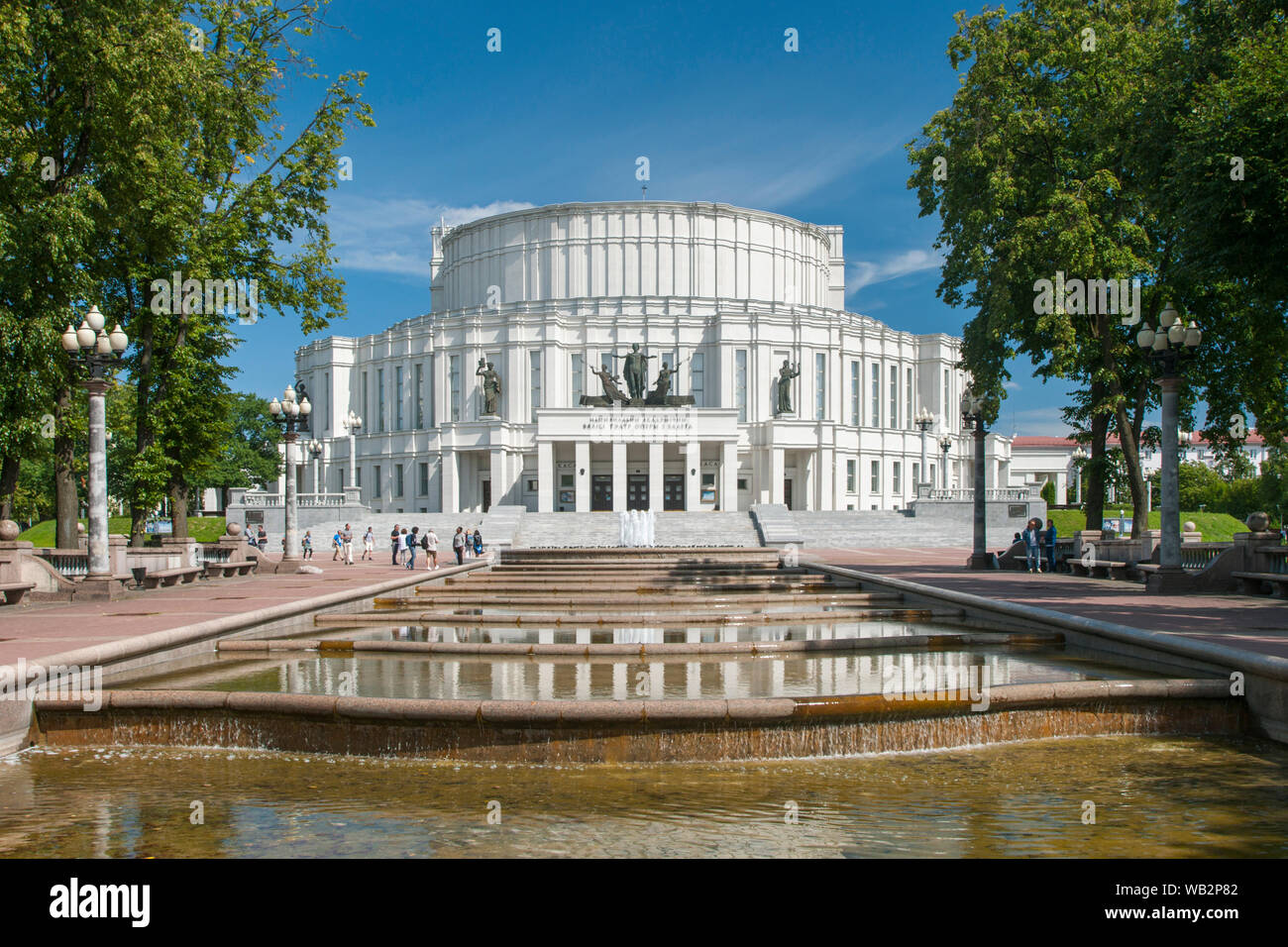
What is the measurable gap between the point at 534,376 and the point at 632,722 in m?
61.0

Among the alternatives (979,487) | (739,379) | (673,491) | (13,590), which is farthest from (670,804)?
(739,379)

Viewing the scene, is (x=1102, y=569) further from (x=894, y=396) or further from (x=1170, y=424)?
(x=894, y=396)

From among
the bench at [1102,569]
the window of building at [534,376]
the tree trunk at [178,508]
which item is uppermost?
the window of building at [534,376]

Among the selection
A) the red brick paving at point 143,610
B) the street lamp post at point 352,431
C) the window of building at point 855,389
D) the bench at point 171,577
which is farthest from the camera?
the window of building at point 855,389

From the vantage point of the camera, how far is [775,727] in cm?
795

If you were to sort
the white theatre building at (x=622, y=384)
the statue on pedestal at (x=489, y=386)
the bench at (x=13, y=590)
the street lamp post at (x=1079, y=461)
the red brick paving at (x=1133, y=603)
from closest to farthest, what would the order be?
the red brick paving at (x=1133, y=603) → the bench at (x=13, y=590) → the street lamp post at (x=1079, y=461) → the white theatre building at (x=622, y=384) → the statue on pedestal at (x=489, y=386)

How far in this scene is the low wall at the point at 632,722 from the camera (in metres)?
7.78

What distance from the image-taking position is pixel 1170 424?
1906cm

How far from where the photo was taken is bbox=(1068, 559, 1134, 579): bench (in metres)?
21.9

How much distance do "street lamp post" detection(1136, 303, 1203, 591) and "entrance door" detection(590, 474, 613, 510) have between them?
42.1 m

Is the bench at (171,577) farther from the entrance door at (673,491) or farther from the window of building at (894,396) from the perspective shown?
the window of building at (894,396)

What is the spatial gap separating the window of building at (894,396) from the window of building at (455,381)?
33.6 m

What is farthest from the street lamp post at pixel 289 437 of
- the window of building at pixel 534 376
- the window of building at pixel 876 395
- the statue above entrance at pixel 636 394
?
the window of building at pixel 876 395
